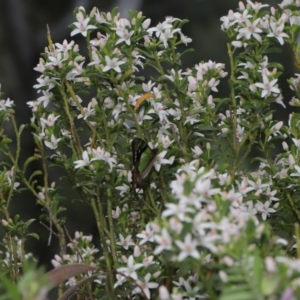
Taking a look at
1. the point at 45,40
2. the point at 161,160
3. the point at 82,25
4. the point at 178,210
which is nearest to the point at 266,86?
the point at 161,160

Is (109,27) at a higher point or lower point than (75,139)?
higher

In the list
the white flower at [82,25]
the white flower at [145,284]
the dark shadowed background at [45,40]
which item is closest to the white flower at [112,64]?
the white flower at [82,25]

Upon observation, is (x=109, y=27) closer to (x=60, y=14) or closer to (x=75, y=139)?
(x=75, y=139)

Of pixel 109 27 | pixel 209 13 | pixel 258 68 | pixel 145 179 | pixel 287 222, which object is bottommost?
pixel 287 222

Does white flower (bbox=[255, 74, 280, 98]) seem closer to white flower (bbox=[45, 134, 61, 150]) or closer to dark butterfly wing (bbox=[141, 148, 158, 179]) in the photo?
dark butterfly wing (bbox=[141, 148, 158, 179])

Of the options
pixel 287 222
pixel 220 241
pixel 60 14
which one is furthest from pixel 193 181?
pixel 60 14

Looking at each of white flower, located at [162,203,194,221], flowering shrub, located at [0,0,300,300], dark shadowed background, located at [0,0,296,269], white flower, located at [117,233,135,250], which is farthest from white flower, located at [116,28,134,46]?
dark shadowed background, located at [0,0,296,269]

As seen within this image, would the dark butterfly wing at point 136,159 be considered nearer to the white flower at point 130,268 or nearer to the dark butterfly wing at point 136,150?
the dark butterfly wing at point 136,150

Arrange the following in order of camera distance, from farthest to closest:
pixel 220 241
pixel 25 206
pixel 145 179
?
pixel 25 206 → pixel 145 179 → pixel 220 241
